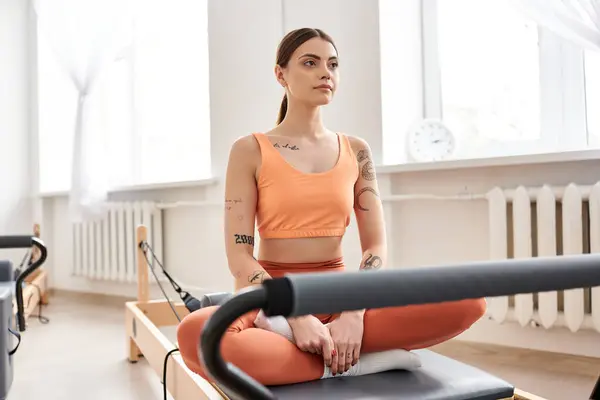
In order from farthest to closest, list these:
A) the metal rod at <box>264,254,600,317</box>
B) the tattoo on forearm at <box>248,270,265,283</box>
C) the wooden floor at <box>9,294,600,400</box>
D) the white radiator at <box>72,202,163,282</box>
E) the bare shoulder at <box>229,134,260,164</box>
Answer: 1. the white radiator at <box>72,202,163,282</box>
2. the wooden floor at <box>9,294,600,400</box>
3. the bare shoulder at <box>229,134,260,164</box>
4. the tattoo on forearm at <box>248,270,265,283</box>
5. the metal rod at <box>264,254,600,317</box>

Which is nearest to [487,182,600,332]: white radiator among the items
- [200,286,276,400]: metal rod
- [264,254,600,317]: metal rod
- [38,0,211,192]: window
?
[264,254,600,317]: metal rod

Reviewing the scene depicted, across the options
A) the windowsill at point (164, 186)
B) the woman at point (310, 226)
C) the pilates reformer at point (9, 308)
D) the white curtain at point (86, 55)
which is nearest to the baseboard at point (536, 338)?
the woman at point (310, 226)

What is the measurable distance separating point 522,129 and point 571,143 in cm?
23

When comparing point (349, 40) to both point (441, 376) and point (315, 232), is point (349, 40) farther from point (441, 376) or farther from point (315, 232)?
point (441, 376)

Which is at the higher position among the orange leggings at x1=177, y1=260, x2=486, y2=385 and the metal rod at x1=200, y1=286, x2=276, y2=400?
the metal rod at x1=200, y1=286, x2=276, y2=400

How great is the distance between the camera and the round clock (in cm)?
264

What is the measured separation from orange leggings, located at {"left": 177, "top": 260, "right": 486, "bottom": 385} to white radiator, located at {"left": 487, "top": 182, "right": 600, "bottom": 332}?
3.52ft

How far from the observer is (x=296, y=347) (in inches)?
44.8

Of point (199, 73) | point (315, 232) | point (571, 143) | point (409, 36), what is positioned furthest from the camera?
point (199, 73)

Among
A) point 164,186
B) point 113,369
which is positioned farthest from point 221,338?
point 164,186

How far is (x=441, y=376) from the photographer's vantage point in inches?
43.5

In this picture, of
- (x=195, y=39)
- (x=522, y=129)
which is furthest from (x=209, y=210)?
(x=522, y=129)

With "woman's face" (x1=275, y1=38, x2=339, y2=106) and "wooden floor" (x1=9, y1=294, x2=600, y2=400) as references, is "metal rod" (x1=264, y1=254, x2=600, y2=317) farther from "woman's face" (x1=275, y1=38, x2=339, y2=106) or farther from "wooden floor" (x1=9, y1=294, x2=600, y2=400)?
"wooden floor" (x1=9, y1=294, x2=600, y2=400)

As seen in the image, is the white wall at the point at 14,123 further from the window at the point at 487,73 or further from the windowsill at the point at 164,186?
the window at the point at 487,73
